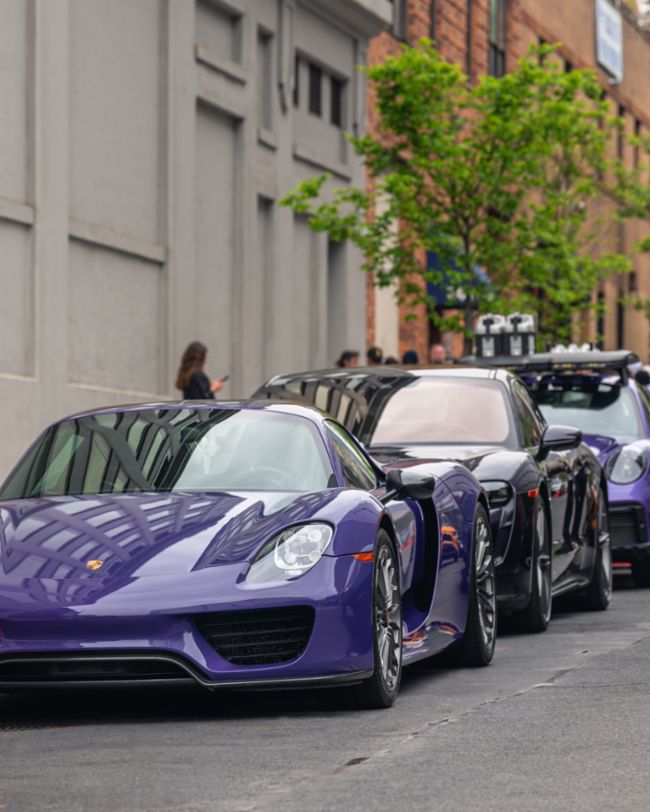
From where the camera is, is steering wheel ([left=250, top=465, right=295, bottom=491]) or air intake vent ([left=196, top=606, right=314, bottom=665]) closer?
air intake vent ([left=196, top=606, right=314, bottom=665])

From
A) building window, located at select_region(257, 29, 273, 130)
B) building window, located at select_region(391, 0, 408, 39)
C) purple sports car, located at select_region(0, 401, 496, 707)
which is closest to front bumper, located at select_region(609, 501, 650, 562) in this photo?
purple sports car, located at select_region(0, 401, 496, 707)

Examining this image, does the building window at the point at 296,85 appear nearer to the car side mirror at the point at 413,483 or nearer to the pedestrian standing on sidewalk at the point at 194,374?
the pedestrian standing on sidewalk at the point at 194,374

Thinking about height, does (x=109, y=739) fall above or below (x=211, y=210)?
below

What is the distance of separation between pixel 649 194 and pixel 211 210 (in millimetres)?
22138

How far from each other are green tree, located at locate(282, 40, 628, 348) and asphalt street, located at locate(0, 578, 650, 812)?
1606 cm

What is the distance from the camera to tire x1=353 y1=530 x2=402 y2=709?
7805 millimetres

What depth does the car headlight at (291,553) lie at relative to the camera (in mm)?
7531

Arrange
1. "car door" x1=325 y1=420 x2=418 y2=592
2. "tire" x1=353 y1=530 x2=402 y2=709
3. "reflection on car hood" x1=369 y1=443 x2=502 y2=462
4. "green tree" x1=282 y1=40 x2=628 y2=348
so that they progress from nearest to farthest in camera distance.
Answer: "tire" x1=353 y1=530 x2=402 y2=709
"car door" x1=325 y1=420 x2=418 y2=592
"reflection on car hood" x1=369 y1=443 x2=502 y2=462
"green tree" x1=282 y1=40 x2=628 y2=348

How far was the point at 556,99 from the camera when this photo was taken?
25594 millimetres

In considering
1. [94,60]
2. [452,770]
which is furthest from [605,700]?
[94,60]

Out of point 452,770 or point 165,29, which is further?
point 165,29

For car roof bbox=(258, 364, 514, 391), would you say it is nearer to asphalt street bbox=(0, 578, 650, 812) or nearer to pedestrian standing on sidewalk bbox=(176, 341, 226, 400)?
asphalt street bbox=(0, 578, 650, 812)

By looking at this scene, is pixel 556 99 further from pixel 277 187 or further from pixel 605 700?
pixel 605 700

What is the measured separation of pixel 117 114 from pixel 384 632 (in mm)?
15265
